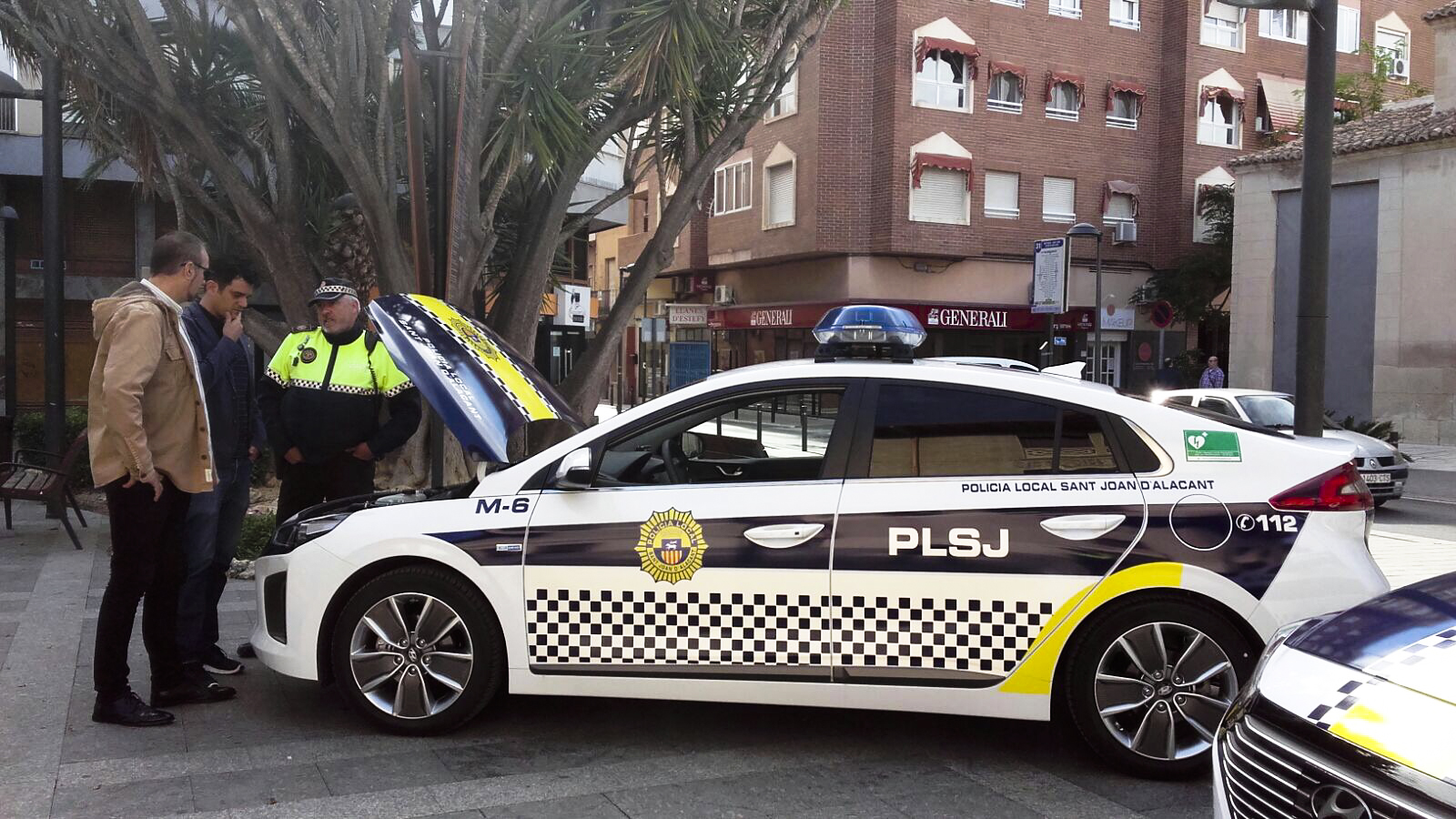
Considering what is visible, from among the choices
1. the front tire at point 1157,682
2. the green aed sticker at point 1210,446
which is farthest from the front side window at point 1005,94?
the front tire at point 1157,682

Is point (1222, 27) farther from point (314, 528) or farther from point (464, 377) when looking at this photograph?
point (314, 528)

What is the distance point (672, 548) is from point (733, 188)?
1282 inches

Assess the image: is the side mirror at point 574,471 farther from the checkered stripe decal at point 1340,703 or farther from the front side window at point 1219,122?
the front side window at point 1219,122

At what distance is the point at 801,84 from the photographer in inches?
1270

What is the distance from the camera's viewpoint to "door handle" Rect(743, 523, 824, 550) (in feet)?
14.3

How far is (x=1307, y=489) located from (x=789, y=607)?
74.7 inches

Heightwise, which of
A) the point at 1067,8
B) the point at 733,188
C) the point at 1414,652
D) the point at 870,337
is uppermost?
the point at 1067,8

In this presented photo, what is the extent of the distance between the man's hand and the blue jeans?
38 cm

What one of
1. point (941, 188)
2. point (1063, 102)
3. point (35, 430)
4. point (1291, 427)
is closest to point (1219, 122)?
point (1063, 102)

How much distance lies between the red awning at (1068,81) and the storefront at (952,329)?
5.87m

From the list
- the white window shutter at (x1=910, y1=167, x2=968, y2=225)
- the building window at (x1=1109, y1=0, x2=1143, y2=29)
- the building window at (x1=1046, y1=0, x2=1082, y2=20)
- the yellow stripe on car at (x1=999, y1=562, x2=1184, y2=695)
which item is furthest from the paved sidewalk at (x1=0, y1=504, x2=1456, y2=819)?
the building window at (x1=1109, y1=0, x2=1143, y2=29)

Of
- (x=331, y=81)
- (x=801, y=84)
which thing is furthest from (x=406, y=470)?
(x=801, y=84)

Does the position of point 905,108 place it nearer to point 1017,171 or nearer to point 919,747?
point 1017,171

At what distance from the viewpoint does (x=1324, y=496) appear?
4.23 meters
